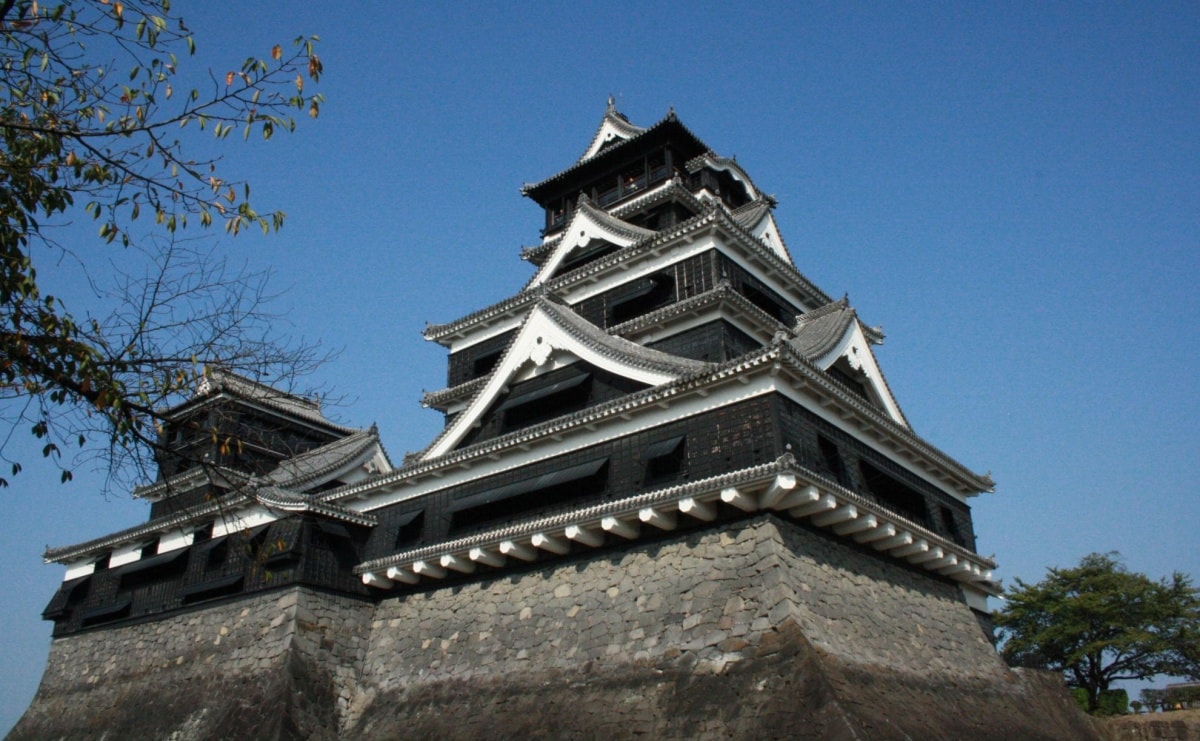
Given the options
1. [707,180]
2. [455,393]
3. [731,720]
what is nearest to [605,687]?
[731,720]

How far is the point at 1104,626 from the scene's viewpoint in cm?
3497

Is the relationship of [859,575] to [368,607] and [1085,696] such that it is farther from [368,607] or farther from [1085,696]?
[1085,696]

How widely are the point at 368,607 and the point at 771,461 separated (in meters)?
10.5

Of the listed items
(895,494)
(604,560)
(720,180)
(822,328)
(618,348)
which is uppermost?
(720,180)

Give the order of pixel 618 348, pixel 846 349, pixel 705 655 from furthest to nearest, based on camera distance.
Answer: pixel 846 349 → pixel 618 348 → pixel 705 655

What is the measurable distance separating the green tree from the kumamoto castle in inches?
693

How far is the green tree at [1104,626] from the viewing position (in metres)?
33.4

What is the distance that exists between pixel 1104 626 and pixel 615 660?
2959 centimetres

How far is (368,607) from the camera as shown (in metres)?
19.6

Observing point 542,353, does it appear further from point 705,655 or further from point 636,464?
point 705,655

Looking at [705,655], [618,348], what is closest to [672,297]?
[618,348]

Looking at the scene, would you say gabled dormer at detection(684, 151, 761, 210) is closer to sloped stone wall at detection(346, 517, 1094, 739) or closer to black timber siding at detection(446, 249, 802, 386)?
black timber siding at detection(446, 249, 802, 386)

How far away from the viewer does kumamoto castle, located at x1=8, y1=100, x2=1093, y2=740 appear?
1367cm

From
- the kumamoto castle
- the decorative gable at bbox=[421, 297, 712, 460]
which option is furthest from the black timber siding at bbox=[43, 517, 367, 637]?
the decorative gable at bbox=[421, 297, 712, 460]
